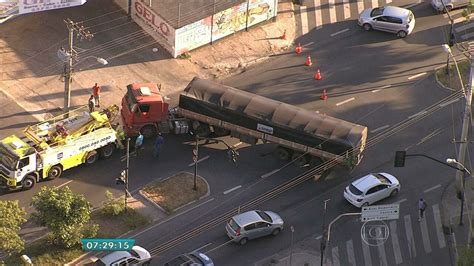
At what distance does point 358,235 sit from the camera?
55.4 meters

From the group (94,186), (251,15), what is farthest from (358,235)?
(251,15)

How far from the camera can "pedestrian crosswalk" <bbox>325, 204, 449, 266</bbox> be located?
53.7 m

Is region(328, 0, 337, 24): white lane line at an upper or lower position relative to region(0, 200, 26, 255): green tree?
upper

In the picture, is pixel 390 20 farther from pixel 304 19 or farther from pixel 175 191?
pixel 175 191

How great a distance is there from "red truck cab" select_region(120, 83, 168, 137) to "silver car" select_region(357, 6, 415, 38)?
18641mm

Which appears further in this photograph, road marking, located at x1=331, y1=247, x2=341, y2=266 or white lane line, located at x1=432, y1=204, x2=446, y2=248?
white lane line, located at x1=432, y1=204, x2=446, y2=248

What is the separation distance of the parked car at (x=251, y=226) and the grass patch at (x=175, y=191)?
12.4 feet

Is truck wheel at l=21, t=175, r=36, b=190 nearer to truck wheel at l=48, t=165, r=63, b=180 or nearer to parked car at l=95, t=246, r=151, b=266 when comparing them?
truck wheel at l=48, t=165, r=63, b=180

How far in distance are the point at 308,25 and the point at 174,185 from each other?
2087cm

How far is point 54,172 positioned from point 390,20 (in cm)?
2789

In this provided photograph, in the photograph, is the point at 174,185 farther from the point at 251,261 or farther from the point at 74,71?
the point at 74,71

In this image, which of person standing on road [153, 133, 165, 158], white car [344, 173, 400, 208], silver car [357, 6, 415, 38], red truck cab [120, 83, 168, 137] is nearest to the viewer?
white car [344, 173, 400, 208]

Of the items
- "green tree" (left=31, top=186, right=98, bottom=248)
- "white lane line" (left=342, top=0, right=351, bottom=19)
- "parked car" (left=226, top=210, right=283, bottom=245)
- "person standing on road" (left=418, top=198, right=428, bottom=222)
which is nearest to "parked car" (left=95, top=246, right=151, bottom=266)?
"green tree" (left=31, top=186, right=98, bottom=248)

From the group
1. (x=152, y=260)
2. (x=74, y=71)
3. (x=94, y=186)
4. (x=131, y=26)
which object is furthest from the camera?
(x=131, y=26)
